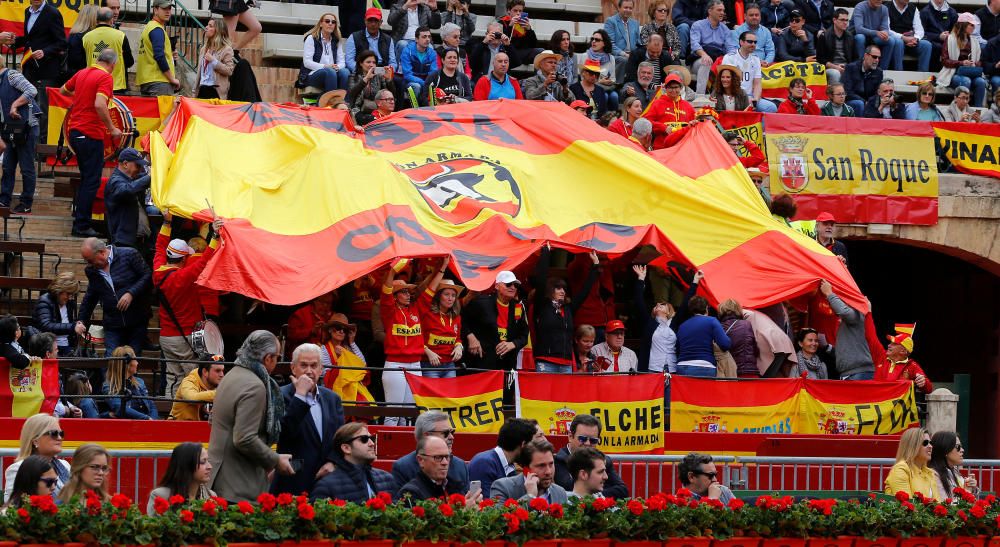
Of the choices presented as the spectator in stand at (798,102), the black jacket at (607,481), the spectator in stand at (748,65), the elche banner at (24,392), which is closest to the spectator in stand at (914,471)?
the black jacket at (607,481)

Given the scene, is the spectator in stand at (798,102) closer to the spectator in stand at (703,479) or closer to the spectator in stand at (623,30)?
the spectator in stand at (623,30)

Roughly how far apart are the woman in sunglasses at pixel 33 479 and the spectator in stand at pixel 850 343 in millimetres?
9761

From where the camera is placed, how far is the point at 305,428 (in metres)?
11.3

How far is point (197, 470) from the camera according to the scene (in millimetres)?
10297

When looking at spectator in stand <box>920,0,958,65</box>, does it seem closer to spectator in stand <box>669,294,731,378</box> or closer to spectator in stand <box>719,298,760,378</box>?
spectator in stand <box>719,298,760,378</box>

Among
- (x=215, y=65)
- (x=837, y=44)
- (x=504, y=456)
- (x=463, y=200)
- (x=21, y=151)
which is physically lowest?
(x=504, y=456)

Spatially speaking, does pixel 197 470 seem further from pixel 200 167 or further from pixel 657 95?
pixel 657 95

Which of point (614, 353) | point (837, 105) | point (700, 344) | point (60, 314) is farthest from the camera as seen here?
point (837, 105)

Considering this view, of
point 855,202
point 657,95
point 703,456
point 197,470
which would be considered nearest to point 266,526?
point 197,470

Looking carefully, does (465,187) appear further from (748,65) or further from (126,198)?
(748,65)

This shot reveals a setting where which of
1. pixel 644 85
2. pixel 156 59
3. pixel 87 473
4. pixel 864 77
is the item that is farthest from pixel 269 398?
pixel 864 77

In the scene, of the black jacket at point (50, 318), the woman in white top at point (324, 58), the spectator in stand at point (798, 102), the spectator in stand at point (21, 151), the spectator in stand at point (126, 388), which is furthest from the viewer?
the spectator in stand at point (798, 102)

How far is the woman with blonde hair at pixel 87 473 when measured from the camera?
33.3 feet

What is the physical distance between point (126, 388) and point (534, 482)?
5.13m
